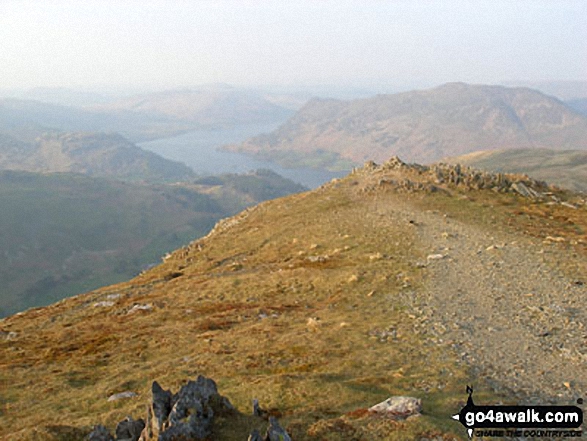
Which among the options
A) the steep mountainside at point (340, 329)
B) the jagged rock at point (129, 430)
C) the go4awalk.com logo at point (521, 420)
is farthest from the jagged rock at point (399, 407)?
the jagged rock at point (129, 430)

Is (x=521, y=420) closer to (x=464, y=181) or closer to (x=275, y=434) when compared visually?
(x=275, y=434)

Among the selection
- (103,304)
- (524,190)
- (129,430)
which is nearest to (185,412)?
(129,430)

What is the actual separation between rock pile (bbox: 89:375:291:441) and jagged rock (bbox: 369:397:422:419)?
3723mm

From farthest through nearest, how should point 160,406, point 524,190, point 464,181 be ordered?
point 464,181
point 524,190
point 160,406

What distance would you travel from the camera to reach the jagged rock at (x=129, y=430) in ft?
42.3

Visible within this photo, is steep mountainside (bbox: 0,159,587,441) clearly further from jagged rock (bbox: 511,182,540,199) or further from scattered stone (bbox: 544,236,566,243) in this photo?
jagged rock (bbox: 511,182,540,199)

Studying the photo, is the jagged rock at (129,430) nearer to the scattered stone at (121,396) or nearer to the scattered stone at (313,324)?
the scattered stone at (121,396)

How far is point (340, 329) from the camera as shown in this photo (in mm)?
23312

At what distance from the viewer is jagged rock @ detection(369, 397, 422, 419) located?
525 inches

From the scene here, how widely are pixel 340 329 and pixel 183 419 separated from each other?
41.3ft

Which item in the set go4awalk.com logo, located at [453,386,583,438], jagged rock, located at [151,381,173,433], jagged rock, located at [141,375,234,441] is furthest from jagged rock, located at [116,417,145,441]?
go4awalk.com logo, located at [453,386,583,438]

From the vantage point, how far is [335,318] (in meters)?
25.3

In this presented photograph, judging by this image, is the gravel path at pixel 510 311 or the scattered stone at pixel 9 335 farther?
the scattered stone at pixel 9 335

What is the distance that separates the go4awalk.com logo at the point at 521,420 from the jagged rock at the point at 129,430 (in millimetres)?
9611
